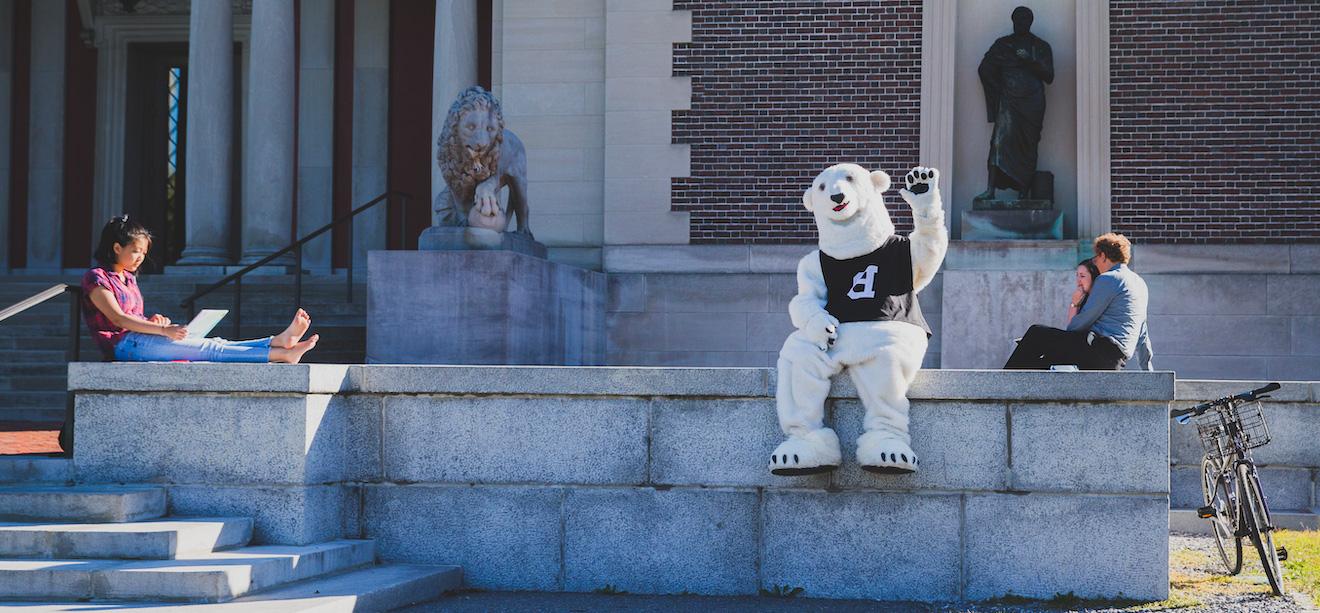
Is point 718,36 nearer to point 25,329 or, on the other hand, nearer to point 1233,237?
point 1233,237

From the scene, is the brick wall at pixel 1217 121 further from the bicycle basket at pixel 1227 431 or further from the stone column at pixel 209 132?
the stone column at pixel 209 132

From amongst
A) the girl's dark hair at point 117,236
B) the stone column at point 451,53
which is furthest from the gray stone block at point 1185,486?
the stone column at point 451,53

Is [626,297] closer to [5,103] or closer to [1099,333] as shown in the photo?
[1099,333]

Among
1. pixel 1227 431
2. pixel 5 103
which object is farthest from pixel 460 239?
pixel 5 103

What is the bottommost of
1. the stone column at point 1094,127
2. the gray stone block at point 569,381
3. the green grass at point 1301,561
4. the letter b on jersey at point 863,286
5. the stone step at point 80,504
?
the green grass at point 1301,561

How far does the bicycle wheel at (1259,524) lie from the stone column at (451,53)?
9.47 metres

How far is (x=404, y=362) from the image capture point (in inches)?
420

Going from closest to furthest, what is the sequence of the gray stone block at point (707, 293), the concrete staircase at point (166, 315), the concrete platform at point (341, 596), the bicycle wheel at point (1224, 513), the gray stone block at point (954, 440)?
the concrete platform at point (341, 596) → the gray stone block at point (954, 440) → the bicycle wheel at point (1224, 513) → the concrete staircase at point (166, 315) → the gray stone block at point (707, 293)

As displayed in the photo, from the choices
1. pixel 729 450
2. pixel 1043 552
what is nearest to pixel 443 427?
pixel 729 450

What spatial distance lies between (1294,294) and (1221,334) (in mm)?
752

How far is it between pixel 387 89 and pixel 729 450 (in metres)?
11.8

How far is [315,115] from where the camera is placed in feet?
59.3

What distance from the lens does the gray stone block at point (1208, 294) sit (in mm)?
13773

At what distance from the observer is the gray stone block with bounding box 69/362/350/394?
7148 mm
